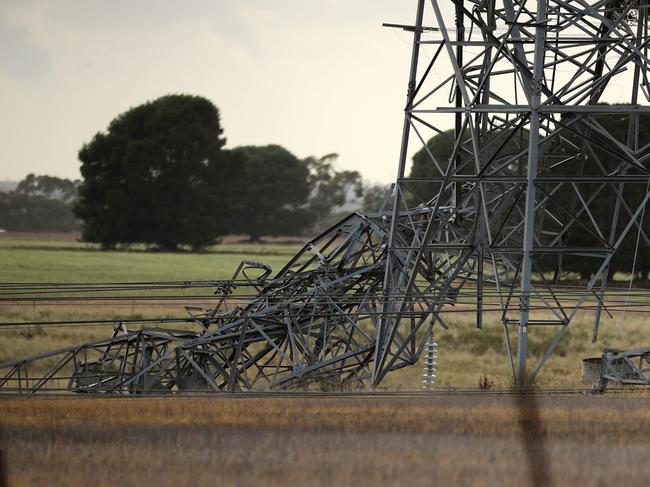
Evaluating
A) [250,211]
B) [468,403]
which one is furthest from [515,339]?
[250,211]

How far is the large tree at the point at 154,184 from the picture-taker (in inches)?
4870

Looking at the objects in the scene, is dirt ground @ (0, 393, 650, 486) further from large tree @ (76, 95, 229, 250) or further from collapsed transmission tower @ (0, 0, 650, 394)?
large tree @ (76, 95, 229, 250)

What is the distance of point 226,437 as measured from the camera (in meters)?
20.6

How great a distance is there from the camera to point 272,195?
165875 millimetres

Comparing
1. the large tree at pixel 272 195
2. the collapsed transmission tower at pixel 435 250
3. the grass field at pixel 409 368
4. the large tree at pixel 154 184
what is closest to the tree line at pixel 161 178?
the large tree at pixel 154 184

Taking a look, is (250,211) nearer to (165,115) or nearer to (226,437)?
(165,115)

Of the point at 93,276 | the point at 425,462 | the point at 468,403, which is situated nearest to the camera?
the point at 425,462

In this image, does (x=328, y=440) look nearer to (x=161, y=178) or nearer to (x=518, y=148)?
(x=518, y=148)

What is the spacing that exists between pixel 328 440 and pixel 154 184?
106592mm

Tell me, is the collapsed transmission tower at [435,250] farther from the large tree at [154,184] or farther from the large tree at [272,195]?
the large tree at [272,195]

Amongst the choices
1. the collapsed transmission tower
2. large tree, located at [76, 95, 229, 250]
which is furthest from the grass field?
large tree, located at [76, 95, 229, 250]

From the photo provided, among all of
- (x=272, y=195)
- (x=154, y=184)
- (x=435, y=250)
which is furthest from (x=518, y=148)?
(x=272, y=195)

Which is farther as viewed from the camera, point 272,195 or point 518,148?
point 272,195

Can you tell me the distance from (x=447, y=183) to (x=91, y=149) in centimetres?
9962
